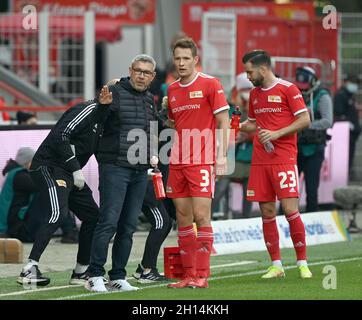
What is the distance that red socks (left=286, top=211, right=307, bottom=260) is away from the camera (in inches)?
521

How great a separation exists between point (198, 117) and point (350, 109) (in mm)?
13445

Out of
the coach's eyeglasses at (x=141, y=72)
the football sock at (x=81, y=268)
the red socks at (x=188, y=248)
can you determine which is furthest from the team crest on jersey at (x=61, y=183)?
the coach's eyeglasses at (x=141, y=72)

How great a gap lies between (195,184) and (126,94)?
1.00m

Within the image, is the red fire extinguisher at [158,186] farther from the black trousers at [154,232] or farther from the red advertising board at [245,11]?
the red advertising board at [245,11]

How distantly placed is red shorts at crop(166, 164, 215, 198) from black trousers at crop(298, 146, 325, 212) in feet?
19.3

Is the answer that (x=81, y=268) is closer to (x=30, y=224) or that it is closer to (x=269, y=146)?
(x=269, y=146)

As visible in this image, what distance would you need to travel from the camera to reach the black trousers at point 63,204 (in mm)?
12688

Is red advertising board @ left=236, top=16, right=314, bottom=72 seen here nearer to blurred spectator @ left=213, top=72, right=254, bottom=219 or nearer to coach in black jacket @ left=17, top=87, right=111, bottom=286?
blurred spectator @ left=213, top=72, right=254, bottom=219

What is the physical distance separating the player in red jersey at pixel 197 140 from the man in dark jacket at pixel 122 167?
0.27 metres

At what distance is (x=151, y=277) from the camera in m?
13.0

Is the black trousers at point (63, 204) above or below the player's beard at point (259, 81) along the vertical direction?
below

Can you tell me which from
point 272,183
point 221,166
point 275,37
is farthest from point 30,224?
point 275,37
